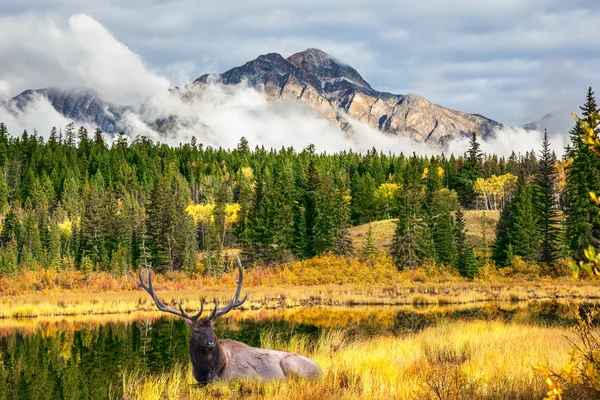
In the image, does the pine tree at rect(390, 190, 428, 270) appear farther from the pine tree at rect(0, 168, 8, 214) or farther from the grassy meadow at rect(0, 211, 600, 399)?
the pine tree at rect(0, 168, 8, 214)

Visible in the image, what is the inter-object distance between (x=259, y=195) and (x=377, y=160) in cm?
→ 6827

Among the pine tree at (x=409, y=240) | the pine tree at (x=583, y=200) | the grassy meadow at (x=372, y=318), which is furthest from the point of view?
the pine tree at (x=409, y=240)

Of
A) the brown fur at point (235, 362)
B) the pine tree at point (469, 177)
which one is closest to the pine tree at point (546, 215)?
the brown fur at point (235, 362)

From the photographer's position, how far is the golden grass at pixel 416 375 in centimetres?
778

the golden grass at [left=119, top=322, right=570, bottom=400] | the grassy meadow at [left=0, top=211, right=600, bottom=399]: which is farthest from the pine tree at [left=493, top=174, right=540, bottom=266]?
the golden grass at [left=119, top=322, right=570, bottom=400]

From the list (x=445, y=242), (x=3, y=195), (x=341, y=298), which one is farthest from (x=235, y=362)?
(x=3, y=195)

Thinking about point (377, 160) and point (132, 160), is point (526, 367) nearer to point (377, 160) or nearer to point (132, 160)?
point (377, 160)

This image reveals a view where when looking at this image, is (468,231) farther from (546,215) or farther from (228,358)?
(228,358)

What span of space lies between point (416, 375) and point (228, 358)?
336cm

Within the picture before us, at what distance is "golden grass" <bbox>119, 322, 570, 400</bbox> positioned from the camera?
7.78m

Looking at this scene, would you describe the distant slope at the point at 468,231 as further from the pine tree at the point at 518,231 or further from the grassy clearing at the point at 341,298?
the grassy clearing at the point at 341,298

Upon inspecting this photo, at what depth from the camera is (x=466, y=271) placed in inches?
2205

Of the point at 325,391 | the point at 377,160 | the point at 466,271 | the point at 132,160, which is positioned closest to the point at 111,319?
the point at 325,391

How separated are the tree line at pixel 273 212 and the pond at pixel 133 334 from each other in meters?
12.2
